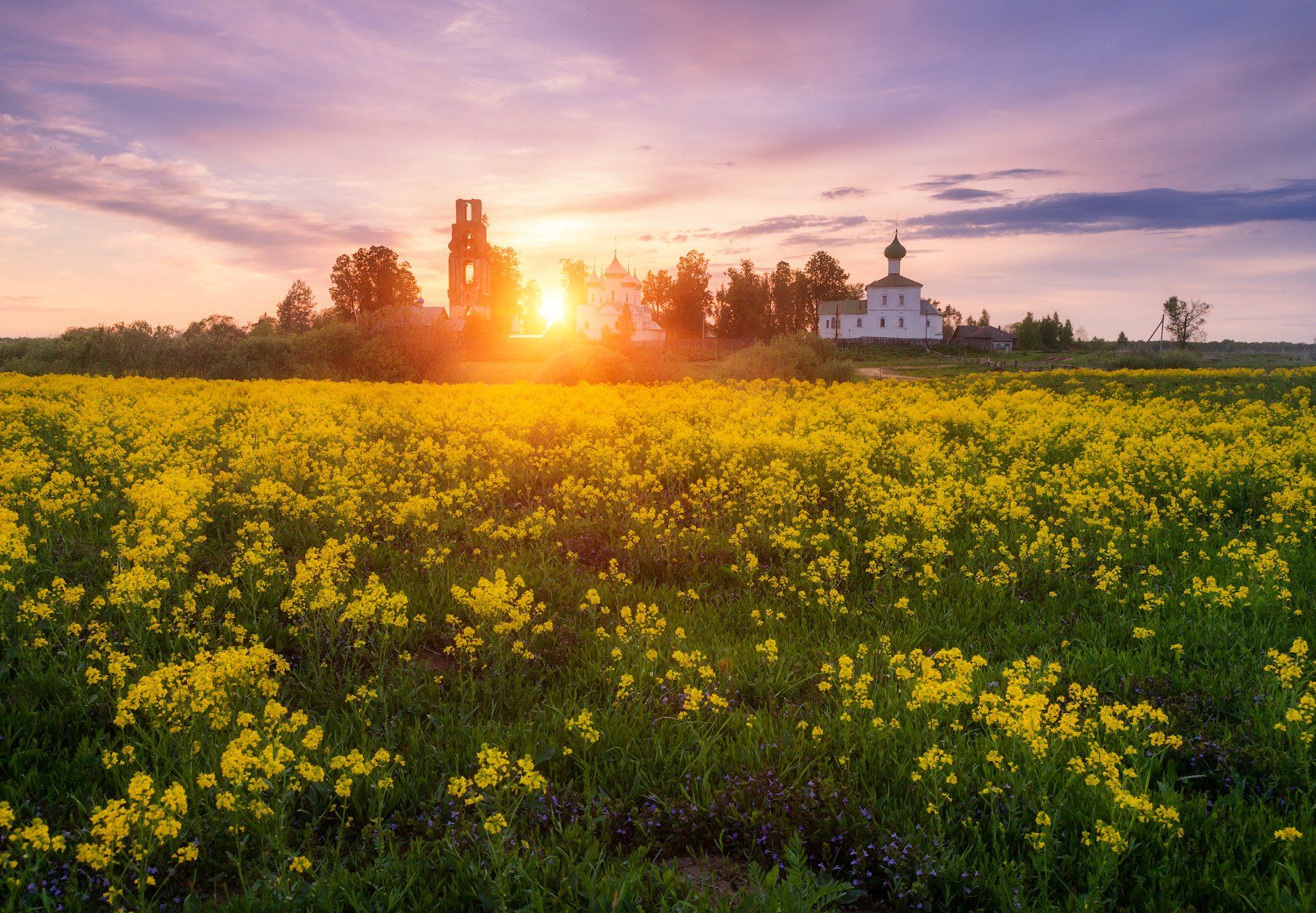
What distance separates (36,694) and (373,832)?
2550 millimetres

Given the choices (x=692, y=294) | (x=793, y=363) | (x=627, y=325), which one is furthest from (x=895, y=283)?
(x=793, y=363)

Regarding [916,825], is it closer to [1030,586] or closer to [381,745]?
[381,745]

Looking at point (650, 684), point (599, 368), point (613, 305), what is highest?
point (613, 305)

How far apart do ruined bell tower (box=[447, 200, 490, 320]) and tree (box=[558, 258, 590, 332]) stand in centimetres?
2414

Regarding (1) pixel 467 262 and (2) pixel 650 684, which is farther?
(1) pixel 467 262

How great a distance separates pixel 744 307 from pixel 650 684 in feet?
301

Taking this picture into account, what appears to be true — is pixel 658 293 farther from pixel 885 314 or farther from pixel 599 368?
pixel 599 368

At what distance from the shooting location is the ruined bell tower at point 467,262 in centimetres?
8694

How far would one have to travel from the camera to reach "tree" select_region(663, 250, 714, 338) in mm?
99625

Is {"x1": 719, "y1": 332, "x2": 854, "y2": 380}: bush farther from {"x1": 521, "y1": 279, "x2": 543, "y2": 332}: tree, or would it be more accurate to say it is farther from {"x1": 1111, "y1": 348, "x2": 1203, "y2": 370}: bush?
{"x1": 521, "y1": 279, "x2": 543, "y2": 332}: tree

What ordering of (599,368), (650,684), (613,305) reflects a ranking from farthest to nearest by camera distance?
(613,305), (599,368), (650,684)

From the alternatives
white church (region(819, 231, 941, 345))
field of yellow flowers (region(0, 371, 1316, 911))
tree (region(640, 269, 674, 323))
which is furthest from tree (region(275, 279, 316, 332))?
field of yellow flowers (region(0, 371, 1316, 911))

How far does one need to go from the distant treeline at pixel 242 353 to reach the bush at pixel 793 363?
1619 cm

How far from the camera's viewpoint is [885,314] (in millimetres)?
95188
